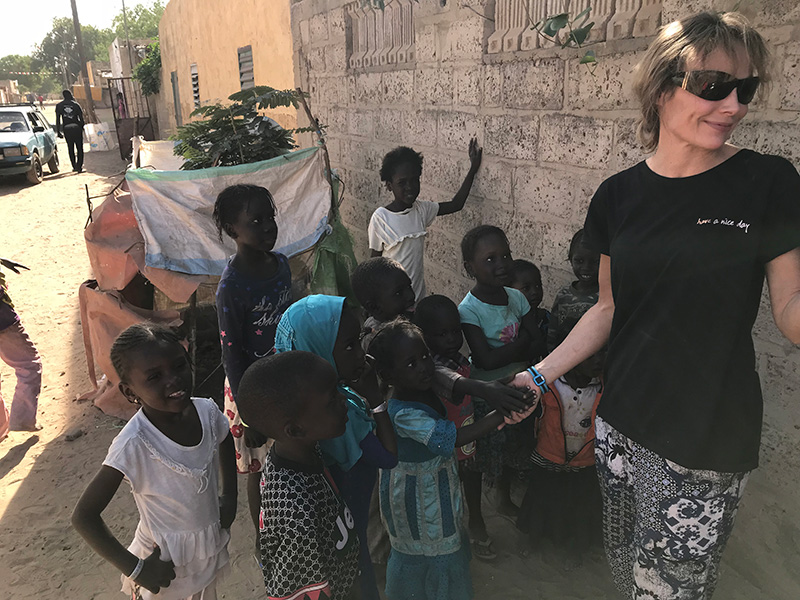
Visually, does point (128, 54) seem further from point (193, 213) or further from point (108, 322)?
point (193, 213)

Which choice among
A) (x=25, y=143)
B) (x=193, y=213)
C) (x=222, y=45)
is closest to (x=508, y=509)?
(x=193, y=213)

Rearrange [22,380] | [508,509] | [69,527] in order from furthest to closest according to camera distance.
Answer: [22,380], [69,527], [508,509]

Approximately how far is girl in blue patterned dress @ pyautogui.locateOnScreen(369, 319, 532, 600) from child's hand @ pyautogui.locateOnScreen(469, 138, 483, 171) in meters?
1.97

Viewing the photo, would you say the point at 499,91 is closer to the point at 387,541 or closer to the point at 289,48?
the point at 387,541

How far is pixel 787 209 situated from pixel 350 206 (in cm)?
484

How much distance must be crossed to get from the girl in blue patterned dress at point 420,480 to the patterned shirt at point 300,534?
0.45 meters

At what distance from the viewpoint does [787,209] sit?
4.69ft

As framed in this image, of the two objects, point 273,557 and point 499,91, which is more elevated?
point 499,91

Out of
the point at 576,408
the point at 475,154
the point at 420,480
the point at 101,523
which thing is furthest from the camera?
the point at 475,154

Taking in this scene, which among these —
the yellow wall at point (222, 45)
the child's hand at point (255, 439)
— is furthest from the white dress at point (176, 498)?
the yellow wall at point (222, 45)

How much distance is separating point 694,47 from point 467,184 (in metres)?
2.38

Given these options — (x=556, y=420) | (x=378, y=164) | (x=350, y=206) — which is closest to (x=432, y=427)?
(x=556, y=420)

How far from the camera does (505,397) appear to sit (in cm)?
198

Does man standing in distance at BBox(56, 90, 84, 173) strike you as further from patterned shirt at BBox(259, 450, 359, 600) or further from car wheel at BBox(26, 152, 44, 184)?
patterned shirt at BBox(259, 450, 359, 600)
